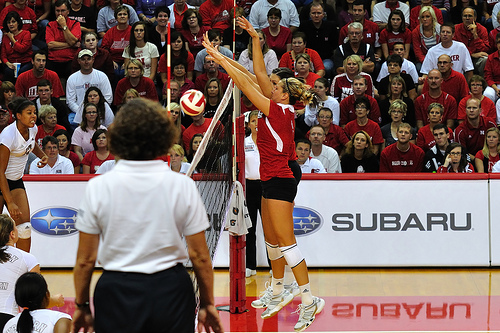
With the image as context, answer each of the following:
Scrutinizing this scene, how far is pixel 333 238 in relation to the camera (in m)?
9.51

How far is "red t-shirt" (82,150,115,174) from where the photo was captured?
10.7 meters

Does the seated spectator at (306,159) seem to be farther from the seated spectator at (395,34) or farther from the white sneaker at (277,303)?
the seated spectator at (395,34)

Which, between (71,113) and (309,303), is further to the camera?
(71,113)

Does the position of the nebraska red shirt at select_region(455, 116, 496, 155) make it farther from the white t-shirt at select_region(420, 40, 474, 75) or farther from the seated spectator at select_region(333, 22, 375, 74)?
the seated spectator at select_region(333, 22, 375, 74)

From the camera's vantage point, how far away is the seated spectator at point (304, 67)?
39.3 feet

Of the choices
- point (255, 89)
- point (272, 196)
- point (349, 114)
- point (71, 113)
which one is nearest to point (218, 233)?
point (272, 196)

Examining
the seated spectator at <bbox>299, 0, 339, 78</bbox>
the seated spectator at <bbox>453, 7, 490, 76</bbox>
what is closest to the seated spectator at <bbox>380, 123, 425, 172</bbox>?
the seated spectator at <bbox>299, 0, 339, 78</bbox>

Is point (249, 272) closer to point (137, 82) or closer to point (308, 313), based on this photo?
point (308, 313)

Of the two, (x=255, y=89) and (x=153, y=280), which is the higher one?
(x=255, y=89)

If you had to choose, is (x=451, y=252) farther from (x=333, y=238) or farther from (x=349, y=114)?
(x=349, y=114)

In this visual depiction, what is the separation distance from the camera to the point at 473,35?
43.6ft

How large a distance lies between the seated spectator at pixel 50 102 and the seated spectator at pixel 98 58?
1.02m

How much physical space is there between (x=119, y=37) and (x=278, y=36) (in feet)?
9.19

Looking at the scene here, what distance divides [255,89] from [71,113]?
6823 millimetres
